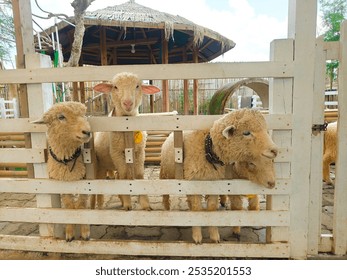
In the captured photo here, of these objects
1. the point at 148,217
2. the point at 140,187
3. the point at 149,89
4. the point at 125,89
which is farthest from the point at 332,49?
the point at 148,217

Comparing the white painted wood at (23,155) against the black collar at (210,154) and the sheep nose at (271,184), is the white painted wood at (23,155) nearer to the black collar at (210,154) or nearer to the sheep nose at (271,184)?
the black collar at (210,154)

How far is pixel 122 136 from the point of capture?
2326 millimetres

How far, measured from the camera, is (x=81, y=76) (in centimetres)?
196

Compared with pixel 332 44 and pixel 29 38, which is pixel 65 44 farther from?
pixel 332 44

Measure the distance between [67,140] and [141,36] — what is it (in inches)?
318

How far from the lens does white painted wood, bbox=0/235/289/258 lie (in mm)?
2053

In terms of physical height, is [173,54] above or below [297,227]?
above

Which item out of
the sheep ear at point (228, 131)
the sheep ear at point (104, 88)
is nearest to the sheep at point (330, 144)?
the sheep ear at point (228, 131)

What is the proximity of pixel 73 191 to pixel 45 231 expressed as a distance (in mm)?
527

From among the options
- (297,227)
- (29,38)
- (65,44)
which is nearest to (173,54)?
(65,44)

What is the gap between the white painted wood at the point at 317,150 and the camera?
1.91m

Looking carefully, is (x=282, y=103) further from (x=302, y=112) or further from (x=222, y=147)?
(x=222, y=147)

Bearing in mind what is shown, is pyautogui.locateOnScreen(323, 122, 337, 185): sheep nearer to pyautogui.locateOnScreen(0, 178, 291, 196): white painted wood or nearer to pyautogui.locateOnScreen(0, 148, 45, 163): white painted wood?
pyautogui.locateOnScreen(0, 178, 291, 196): white painted wood
